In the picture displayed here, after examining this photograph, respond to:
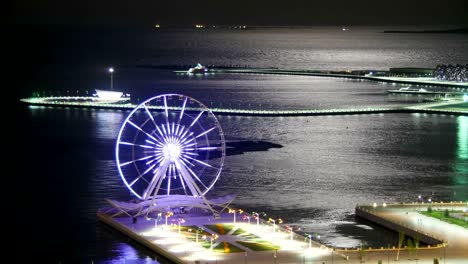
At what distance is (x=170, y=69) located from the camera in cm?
12800

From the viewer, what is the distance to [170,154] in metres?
35.4

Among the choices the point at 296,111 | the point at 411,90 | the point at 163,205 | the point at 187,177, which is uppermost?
the point at 411,90

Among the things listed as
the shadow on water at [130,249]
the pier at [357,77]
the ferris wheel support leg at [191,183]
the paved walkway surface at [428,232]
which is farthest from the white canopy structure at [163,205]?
the pier at [357,77]

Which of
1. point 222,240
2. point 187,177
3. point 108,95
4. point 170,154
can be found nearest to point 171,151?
point 170,154

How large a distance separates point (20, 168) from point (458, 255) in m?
25.3

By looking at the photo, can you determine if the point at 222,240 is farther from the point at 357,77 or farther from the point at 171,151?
the point at 357,77

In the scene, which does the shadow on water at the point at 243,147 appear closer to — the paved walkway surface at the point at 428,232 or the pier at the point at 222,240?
the paved walkway surface at the point at 428,232

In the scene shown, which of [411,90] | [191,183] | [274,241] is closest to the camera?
[274,241]

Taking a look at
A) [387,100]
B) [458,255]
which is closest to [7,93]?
[387,100]

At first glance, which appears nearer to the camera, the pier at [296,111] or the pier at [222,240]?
the pier at [222,240]

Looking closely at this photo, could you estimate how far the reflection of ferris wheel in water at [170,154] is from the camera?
35.8 m

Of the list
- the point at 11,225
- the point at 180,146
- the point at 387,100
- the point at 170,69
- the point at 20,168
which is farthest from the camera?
the point at 170,69

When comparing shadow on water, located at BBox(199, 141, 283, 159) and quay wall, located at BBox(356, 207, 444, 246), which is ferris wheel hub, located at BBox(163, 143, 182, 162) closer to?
quay wall, located at BBox(356, 207, 444, 246)

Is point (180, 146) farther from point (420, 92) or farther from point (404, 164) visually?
point (420, 92)
